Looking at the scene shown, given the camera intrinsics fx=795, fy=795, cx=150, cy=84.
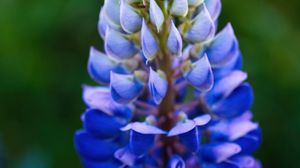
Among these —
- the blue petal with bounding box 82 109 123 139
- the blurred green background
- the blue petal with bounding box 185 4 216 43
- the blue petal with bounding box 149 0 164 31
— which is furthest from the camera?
the blurred green background

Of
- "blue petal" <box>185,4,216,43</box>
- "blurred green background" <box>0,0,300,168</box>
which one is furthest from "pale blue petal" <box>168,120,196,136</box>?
"blurred green background" <box>0,0,300,168</box>

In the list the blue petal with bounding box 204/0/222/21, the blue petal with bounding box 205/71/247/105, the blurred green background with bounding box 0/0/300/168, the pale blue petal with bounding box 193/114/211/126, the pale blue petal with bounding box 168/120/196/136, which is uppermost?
the blue petal with bounding box 204/0/222/21

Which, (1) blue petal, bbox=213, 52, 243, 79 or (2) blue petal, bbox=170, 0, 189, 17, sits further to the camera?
(1) blue petal, bbox=213, 52, 243, 79

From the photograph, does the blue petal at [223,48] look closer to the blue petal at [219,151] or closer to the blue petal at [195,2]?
the blue petal at [195,2]

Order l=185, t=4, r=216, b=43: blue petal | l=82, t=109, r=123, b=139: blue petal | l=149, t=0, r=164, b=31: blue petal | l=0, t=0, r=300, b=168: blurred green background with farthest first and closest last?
l=0, t=0, r=300, b=168: blurred green background
l=82, t=109, r=123, b=139: blue petal
l=185, t=4, r=216, b=43: blue petal
l=149, t=0, r=164, b=31: blue petal

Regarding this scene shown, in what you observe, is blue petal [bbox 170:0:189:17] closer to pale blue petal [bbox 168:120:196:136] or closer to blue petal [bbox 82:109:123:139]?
pale blue petal [bbox 168:120:196:136]

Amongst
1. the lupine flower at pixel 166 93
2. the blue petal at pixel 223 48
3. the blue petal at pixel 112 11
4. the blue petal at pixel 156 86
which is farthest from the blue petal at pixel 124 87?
the blue petal at pixel 223 48
